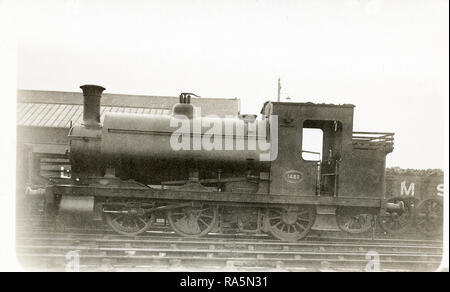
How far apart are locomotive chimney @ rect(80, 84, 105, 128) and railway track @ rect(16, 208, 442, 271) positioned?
2.29 metres

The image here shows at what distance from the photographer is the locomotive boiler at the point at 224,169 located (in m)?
8.23

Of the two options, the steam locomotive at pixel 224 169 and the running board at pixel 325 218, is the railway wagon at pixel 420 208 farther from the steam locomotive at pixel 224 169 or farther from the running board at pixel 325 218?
the running board at pixel 325 218

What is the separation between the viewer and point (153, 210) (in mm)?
8258

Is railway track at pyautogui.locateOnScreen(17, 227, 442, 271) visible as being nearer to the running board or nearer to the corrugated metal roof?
the running board

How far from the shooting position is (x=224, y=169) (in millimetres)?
8539

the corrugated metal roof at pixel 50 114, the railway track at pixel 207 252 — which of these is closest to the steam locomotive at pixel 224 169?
the railway track at pixel 207 252

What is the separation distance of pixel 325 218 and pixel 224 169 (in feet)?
7.72

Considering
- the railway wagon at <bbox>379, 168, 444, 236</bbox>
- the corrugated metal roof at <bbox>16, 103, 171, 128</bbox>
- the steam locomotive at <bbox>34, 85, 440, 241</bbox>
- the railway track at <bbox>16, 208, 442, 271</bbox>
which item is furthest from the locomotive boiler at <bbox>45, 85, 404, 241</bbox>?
the corrugated metal roof at <bbox>16, 103, 171, 128</bbox>

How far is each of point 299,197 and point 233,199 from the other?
1.36m

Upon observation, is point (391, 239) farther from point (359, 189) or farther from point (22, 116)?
point (22, 116)

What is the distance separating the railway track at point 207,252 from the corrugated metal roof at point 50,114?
428 inches

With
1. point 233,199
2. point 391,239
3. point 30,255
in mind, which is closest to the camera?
point 30,255

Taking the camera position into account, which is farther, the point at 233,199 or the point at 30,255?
the point at 233,199

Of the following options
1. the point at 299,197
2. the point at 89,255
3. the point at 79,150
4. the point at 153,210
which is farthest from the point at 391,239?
the point at 79,150
